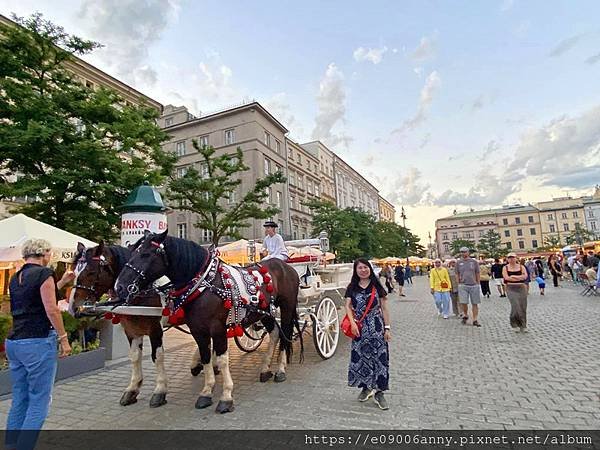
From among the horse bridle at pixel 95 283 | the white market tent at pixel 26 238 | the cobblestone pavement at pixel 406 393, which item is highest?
the white market tent at pixel 26 238

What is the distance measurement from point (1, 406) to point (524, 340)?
9220mm

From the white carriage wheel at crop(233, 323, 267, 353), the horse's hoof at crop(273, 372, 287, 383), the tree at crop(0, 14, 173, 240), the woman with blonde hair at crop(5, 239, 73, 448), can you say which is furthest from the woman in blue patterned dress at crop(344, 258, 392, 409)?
the tree at crop(0, 14, 173, 240)

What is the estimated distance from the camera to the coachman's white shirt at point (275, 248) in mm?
6609

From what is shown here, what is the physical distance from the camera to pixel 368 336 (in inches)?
170

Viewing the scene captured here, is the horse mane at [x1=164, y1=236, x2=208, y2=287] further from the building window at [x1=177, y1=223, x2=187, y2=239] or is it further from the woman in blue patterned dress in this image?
the building window at [x1=177, y1=223, x2=187, y2=239]

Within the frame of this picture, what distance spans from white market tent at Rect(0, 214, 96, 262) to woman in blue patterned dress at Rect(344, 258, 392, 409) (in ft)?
17.9

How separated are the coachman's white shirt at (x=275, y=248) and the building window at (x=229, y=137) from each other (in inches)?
1278

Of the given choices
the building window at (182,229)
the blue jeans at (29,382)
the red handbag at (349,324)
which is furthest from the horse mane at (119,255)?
the building window at (182,229)

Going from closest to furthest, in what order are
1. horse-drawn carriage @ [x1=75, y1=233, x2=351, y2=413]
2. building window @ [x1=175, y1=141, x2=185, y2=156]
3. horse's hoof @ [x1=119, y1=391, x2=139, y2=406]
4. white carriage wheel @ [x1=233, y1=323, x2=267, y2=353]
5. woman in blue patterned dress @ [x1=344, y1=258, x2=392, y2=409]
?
1. horse-drawn carriage @ [x1=75, y1=233, x2=351, y2=413]
2. woman in blue patterned dress @ [x1=344, y1=258, x2=392, y2=409]
3. horse's hoof @ [x1=119, y1=391, x2=139, y2=406]
4. white carriage wheel @ [x1=233, y1=323, x2=267, y2=353]
5. building window @ [x1=175, y1=141, x2=185, y2=156]

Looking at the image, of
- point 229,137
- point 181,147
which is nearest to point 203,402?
point 229,137

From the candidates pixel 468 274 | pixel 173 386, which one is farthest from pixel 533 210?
pixel 173 386

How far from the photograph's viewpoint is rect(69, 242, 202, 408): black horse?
4.09 meters

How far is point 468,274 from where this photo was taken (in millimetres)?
9469

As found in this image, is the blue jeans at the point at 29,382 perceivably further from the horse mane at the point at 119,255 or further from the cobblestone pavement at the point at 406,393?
the horse mane at the point at 119,255
